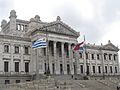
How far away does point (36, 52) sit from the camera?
195 ft

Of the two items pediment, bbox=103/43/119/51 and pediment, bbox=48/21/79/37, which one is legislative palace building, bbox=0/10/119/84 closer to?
Answer: pediment, bbox=48/21/79/37

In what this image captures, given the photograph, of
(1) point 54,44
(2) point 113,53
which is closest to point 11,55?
(1) point 54,44

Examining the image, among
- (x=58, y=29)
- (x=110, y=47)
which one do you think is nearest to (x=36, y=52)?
(x=58, y=29)

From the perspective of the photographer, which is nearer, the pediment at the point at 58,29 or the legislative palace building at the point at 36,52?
the legislative palace building at the point at 36,52

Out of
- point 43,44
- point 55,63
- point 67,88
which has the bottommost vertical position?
point 67,88

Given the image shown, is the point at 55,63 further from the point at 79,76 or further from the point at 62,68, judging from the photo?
the point at 79,76

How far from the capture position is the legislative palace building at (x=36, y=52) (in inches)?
2253

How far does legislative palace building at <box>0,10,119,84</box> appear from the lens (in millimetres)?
57219

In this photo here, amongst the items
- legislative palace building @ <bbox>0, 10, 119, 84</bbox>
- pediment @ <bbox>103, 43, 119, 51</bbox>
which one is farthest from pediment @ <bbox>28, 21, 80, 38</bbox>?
pediment @ <bbox>103, 43, 119, 51</bbox>

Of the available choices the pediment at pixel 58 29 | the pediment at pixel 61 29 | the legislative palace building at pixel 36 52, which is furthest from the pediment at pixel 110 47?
the pediment at pixel 61 29

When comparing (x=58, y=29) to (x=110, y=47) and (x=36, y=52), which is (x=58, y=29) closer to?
(x=36, y=52)

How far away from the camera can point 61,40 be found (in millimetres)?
62250

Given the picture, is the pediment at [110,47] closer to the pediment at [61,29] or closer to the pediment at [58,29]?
the pediment at [58,29]

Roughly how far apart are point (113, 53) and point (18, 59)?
36.1 m
